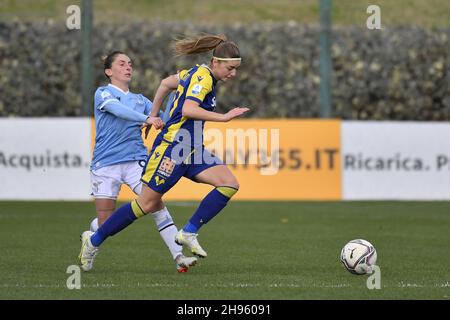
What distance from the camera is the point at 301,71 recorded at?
27.1 metres

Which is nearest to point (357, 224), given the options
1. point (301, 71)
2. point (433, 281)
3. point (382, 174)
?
point (382, 174)

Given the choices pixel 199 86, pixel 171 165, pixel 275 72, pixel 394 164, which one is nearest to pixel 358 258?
pixel 171 165

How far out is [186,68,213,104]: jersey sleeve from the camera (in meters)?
9.21

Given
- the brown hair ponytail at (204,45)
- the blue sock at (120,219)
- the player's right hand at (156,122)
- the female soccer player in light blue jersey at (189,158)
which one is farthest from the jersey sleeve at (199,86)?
the blue sock at (120,219)

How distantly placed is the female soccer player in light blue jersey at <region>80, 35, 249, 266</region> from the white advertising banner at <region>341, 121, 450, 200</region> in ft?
32.4

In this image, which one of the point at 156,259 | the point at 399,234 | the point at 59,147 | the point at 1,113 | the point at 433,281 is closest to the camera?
the point at 433,281

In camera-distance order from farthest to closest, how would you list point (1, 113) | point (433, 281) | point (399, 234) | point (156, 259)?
point (1, 113)
point (399, 234)
point (156, 259)
point (433, 281)

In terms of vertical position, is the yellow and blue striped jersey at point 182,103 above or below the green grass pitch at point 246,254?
above

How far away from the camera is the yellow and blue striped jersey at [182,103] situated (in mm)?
9297

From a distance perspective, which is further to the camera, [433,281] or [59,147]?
[59,147]

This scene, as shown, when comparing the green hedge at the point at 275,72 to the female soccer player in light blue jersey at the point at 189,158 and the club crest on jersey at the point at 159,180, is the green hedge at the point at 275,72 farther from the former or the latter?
the club crest on jersey at the point at 159,180

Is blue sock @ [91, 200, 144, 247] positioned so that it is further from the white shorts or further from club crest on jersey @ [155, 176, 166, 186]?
the white shorts

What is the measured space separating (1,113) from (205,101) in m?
17.6

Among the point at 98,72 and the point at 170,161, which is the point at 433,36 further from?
the point at 170,161
